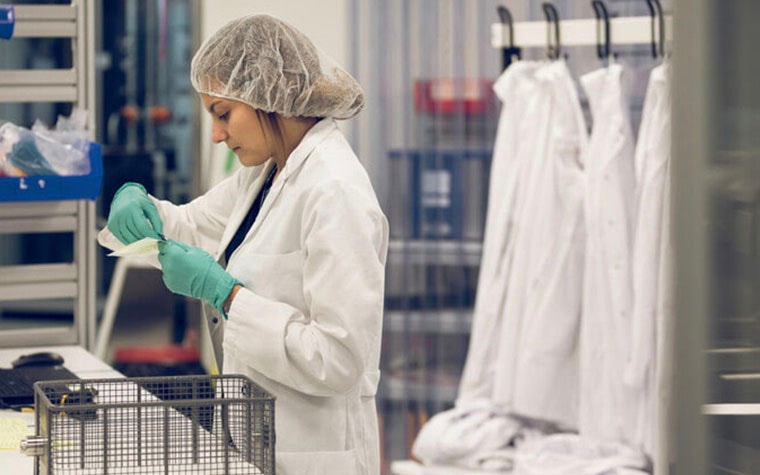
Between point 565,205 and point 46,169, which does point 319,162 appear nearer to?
point 46,169

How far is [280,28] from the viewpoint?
2094mm

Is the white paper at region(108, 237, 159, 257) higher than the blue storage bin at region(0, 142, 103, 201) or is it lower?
lower

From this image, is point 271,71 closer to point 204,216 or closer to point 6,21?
point 204,216

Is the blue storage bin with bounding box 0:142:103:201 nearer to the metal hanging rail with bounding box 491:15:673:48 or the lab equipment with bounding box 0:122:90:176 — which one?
the lab equipment with bounding box 0:122:90:176

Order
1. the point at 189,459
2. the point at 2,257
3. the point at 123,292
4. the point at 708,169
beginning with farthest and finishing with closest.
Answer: the point at 2,257 → the point at 123,292 → the point at 189,459 → the point at 708,169

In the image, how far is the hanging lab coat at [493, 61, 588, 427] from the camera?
3.29 metres

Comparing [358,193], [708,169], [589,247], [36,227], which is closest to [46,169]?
[36,227]

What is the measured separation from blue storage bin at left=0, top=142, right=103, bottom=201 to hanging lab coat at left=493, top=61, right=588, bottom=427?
1.26 meters

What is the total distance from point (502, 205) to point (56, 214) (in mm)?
1296

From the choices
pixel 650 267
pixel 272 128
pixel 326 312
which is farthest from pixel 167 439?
Result: pixel 650 267

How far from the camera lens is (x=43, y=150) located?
2732mm

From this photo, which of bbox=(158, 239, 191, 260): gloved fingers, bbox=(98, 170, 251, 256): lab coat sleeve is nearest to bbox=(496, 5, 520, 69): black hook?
bbox=(98, 170, 251, 256): lab coat sleeve

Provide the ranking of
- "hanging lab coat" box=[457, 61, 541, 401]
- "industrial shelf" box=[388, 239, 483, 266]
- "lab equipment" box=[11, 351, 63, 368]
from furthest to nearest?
1. "industrial shelf" box=[388, 239, 483, 266]
2. "hanging lab coat" box=[457, 61, 541, 401]
3. "lab equipment" box=[11, 351, 63, 368]

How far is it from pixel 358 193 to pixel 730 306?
1.02 meters
